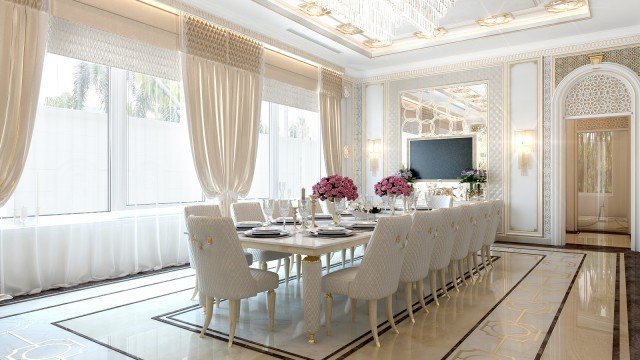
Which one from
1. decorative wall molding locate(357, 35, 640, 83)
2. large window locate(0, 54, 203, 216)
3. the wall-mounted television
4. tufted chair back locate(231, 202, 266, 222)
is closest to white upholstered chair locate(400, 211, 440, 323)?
tufted chair back locate(231, 202, 266, 222)

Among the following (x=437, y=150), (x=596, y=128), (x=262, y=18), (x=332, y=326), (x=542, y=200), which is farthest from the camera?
(x=596, y=128)

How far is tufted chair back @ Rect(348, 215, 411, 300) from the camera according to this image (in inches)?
108

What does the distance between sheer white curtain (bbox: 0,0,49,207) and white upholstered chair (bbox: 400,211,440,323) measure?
3.19 meters

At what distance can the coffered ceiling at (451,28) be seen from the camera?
5.50 metres

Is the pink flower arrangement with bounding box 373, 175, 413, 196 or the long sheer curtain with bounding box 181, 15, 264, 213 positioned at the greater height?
the long sheer curtain with bounding box 181, 15, 264, 213

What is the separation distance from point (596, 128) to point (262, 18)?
23.4 feet

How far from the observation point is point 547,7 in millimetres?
5703

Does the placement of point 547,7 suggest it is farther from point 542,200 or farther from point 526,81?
point 542,200

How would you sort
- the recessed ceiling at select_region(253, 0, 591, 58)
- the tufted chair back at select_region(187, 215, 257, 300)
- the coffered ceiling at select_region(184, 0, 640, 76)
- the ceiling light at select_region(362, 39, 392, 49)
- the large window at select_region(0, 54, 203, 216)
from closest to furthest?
the tufted chair back at select_region(187, 215, 257, 300)
the large window at select_region(0, 54, 203, 216)
the coffered ceiling at select_region(184, 0, 640, 76)
the recessed ceiling at select_region(253, 0, 591, 58)
the ceiling light at select_region(362, 39, 392, 49)

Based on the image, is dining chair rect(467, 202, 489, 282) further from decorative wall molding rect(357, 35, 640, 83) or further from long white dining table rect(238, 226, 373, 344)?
decorative wall molding rect(357, 35, 640, 83)

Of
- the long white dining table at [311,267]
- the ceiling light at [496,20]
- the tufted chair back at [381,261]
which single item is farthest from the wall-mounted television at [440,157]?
the long white dining table at [311,267]

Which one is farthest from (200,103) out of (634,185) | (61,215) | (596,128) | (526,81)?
(596,128)

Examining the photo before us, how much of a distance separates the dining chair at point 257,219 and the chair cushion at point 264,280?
3.22 ft

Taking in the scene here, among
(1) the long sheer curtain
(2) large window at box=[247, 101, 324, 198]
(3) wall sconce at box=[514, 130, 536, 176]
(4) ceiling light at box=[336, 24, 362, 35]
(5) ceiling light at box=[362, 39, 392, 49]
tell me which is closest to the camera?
(1) the long sheer curtain
